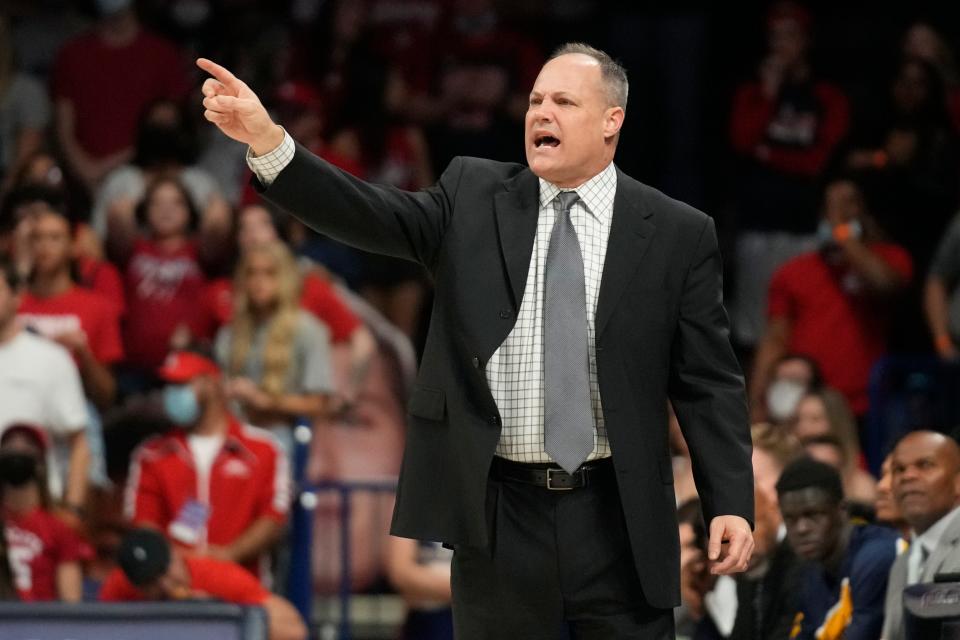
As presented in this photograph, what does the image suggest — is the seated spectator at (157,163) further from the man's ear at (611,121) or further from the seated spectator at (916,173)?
the man's ear at (611,121)

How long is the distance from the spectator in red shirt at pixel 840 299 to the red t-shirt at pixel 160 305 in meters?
2.62

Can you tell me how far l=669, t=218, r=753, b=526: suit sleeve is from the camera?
12.3ft

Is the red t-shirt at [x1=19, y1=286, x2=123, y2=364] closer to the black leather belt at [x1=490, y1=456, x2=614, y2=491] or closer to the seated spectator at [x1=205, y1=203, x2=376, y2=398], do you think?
the seated spectator at [x1=205, y1=203, x2=376, y2=398]

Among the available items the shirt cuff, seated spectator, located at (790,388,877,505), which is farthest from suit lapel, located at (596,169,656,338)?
seated spectator, located at (790,388,877,505)

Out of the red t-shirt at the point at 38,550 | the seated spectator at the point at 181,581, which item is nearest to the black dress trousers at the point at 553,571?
the seated spectator at the point at 181,581

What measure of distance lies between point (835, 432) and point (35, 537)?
316 centimetres

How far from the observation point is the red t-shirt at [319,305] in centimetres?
817

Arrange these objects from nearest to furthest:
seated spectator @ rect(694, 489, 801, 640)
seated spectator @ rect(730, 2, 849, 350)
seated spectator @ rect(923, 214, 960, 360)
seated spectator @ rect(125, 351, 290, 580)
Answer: seated spectator @ rect(694, 489, 801, 640) < seated spectator @ rect(125, 351, 290, 580) < seated spectator @ rect(923, 214, 960, 360) < seated spectator @ rect(730, 2, 849, 350)

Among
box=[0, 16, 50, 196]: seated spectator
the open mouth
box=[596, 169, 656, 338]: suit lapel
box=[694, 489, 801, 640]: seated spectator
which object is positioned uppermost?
box=[0, 16, 50, 196]: seated spectator

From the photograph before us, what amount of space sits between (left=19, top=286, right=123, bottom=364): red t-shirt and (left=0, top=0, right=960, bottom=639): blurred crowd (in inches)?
0.5

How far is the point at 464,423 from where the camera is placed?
12.1 feet

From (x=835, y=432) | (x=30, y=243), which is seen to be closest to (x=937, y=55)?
(x=835, y=432)

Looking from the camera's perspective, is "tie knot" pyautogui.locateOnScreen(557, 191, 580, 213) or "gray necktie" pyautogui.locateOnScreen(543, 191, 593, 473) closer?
"gray necktie" pyautogui.locateOnScreen(543, 191, 593, 473)

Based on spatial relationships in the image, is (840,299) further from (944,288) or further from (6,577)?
(6,577)
